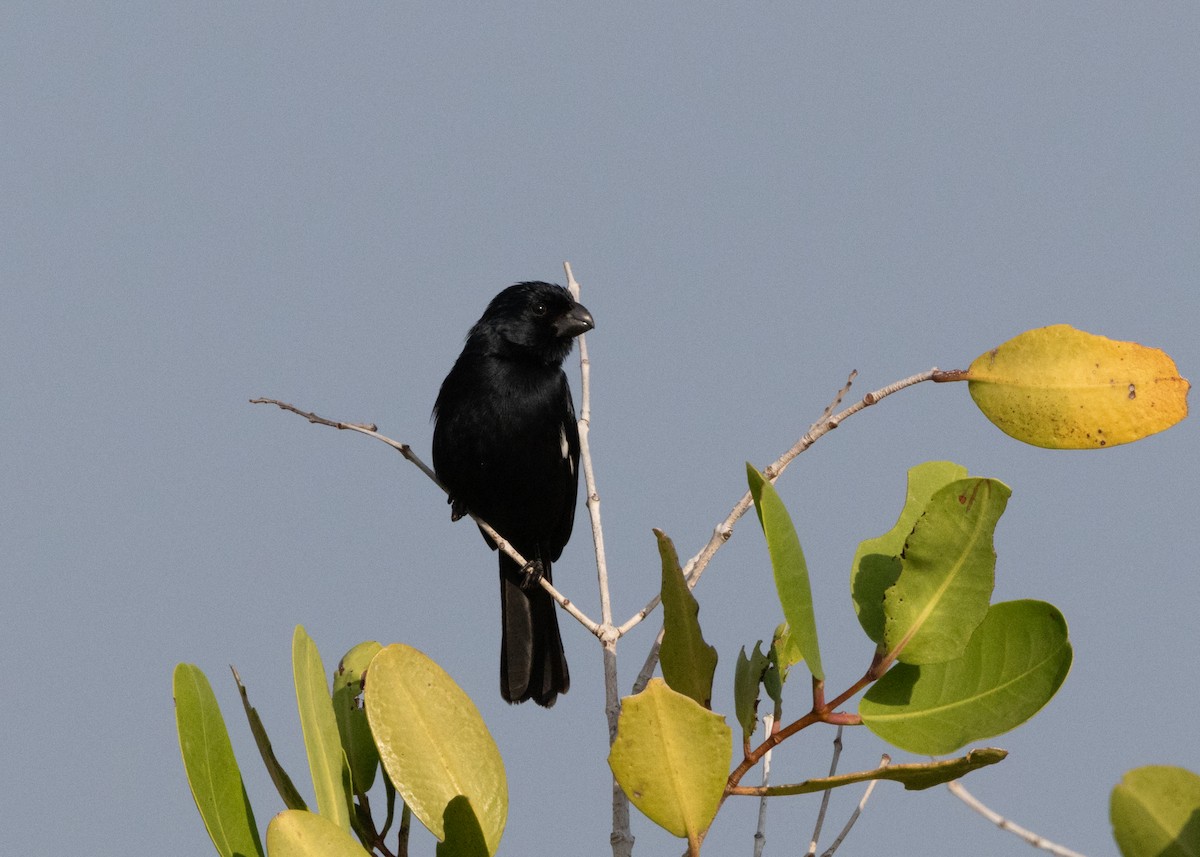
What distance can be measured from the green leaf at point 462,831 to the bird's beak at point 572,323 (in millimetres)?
4005

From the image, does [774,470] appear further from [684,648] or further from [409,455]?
[409,455]

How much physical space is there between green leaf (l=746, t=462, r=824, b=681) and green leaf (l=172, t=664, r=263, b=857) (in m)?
0.85

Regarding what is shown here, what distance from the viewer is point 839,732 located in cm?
242

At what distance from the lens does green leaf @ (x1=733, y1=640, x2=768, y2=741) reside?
1.93 meters

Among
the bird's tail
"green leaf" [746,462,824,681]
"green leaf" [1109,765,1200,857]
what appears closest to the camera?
"green leaf" [1109,765,1200,857]

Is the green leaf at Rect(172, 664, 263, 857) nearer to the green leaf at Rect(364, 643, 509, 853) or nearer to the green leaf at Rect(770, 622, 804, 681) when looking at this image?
the green leaf at Rect(364, 643, 509, 853)

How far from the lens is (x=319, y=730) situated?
1.90 m

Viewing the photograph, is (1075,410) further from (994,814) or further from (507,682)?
(507,682)

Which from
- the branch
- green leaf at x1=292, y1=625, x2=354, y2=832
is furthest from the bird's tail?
green leaf at x1=292, y1=625, x2=354, y2=832

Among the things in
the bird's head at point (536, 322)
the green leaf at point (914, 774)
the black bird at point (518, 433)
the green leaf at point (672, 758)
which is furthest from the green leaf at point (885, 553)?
the bird's head at point (536, 322)

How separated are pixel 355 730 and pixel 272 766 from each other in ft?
0.57

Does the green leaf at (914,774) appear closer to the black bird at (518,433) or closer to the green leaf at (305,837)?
the green leaf at (305,837)

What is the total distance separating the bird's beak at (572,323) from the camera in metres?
5.73

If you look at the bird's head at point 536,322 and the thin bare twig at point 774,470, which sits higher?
the bird's head at point 536,322
